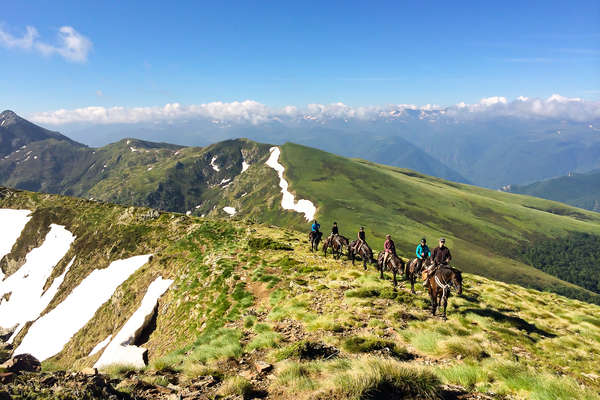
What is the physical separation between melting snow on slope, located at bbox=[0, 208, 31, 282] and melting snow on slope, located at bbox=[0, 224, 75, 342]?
5839 millimetres

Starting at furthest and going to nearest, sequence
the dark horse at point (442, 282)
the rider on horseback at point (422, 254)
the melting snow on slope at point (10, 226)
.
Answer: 1. the melting snow on slope at point (10, 226)
2. the rider on horseback at point (422, 254)
3. the dark horse at point (442, 282)

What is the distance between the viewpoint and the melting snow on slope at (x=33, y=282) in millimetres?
40625

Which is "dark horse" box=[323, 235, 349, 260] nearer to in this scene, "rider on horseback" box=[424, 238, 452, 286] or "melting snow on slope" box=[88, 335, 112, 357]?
"rider on horseback" box=[424, 238, 452, 286]

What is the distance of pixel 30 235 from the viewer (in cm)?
5397

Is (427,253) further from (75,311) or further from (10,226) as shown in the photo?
(10,226)

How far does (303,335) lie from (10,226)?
75.9m

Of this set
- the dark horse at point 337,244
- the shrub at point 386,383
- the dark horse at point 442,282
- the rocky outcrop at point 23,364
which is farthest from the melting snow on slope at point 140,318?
the dark horse at point 442,282

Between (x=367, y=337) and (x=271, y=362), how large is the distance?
15.8 ft

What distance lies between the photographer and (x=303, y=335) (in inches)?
569

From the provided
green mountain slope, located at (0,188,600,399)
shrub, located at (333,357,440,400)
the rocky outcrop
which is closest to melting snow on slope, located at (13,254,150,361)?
green mountain slope, located at (0,188,600,399)

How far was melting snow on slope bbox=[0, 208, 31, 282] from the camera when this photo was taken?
53.2m

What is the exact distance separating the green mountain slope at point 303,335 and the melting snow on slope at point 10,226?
25.9 metres

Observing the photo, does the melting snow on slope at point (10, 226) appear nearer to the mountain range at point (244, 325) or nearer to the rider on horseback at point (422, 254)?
the mountain range at point (244, 325)

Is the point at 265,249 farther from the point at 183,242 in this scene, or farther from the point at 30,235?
the point at 30,235
